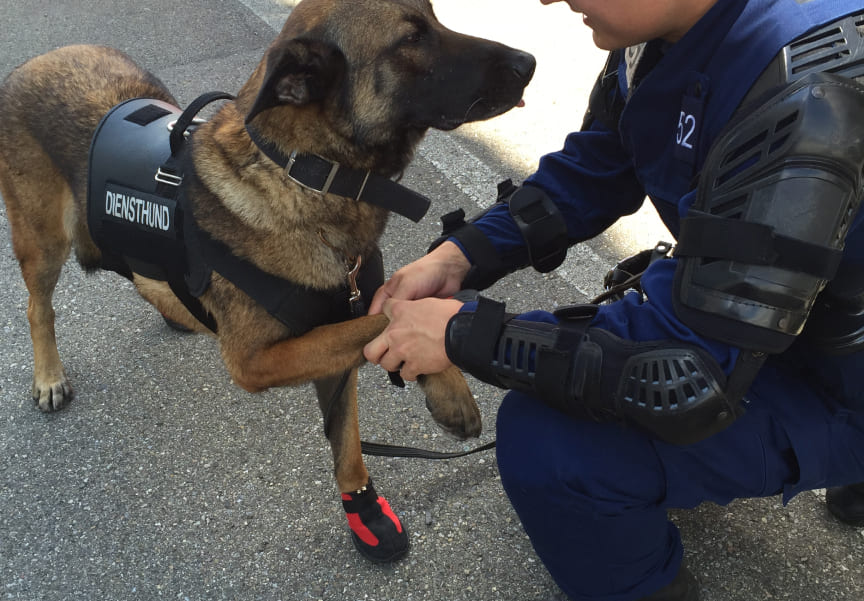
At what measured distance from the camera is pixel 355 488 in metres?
2.15

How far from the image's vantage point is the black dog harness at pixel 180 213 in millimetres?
1792

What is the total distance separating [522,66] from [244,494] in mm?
1557

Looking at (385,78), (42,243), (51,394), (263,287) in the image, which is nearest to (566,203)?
(385,78)

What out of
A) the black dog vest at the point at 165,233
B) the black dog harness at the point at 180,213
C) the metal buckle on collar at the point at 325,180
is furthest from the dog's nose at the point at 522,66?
the black dog vest at the point at 165,233

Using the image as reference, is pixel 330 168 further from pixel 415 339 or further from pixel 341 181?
pixel 415 339

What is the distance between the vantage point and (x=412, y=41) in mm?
1788

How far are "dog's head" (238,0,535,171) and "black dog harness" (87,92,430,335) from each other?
8cm

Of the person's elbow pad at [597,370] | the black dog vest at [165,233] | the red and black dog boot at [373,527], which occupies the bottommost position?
the red and black dog boot at [373,527]

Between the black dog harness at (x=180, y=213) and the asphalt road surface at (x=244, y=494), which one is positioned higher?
the black dog harness at (x=180, y=213)

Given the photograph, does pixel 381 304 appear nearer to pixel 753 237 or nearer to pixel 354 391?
pixel 354 391

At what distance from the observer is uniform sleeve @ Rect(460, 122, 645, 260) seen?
6.95 ft

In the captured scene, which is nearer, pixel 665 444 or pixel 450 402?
pixel 665 444

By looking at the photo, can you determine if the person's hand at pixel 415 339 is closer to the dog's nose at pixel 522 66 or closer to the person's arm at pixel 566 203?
the person's arm at pixel 566 203

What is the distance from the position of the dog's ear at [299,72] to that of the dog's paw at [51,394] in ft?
5.37
